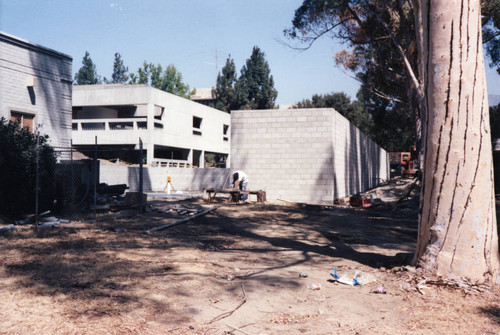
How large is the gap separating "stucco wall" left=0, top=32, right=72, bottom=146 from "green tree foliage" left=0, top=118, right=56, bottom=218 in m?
3.01

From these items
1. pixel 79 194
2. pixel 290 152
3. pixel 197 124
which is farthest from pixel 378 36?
pixel 197 124

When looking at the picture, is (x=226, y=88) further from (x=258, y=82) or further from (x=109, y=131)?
(x=109, y=131)

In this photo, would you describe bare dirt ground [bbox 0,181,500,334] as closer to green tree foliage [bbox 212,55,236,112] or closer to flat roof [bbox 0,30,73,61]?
flat roof [bbox 0,30,73,61]

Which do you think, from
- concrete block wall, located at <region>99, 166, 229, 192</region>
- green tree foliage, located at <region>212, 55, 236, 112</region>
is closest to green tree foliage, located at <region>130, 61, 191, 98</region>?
green tree foliage, located at <region>212, 55, 236, 112</region>

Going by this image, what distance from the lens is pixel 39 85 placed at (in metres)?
15.4

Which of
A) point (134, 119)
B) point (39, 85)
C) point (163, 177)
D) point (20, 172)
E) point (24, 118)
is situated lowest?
point (163, 177)

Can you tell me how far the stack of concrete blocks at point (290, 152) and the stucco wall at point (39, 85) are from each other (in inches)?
273

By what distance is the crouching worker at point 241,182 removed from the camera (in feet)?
52.1

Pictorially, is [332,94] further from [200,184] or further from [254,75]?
[200,184]

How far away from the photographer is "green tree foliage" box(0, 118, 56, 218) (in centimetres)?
1009

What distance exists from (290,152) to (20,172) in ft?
32.2

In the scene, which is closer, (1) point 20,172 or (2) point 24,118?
(1) point 20,172

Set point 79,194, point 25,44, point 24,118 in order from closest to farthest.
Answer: point 79,194, point 25,44, point 24,118

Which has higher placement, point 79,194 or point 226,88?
point 226,88
